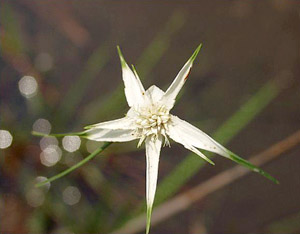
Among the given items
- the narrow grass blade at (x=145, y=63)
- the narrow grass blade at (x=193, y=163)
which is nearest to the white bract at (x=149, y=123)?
the narrow grass blade at (x=193, y=163)

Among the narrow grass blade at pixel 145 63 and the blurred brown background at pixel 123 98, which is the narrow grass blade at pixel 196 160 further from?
the narrow grass blade at pixel 145 63

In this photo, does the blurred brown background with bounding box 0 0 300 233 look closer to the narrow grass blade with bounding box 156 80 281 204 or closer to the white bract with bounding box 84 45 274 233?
the narrow grass blade with bounding box 156 80 281 204

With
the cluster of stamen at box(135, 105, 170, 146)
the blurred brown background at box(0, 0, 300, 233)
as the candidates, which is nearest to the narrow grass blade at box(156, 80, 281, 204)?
the blurred brown background at box(0, 0, 300, 233)

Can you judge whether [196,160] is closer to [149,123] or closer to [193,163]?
[193,163]

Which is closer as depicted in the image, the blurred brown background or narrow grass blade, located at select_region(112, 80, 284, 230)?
narrow grass blade, located at select_region(112, 80, 284, 230)

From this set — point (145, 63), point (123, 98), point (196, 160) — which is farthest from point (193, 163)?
point (145, 63)

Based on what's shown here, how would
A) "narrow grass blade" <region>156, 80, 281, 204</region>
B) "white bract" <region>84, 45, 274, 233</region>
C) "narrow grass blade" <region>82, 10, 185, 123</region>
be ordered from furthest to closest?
"narrow grass blade" <region>82, 10, 185, 123</region> → "narrow grass blade" <region>156, 80, 281, 204</region> → "white bract" <region>84, 45, 274, 233</region>

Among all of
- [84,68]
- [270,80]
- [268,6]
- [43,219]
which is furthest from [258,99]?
[43,219]

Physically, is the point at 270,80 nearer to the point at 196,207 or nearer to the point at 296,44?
the point at 296,44
